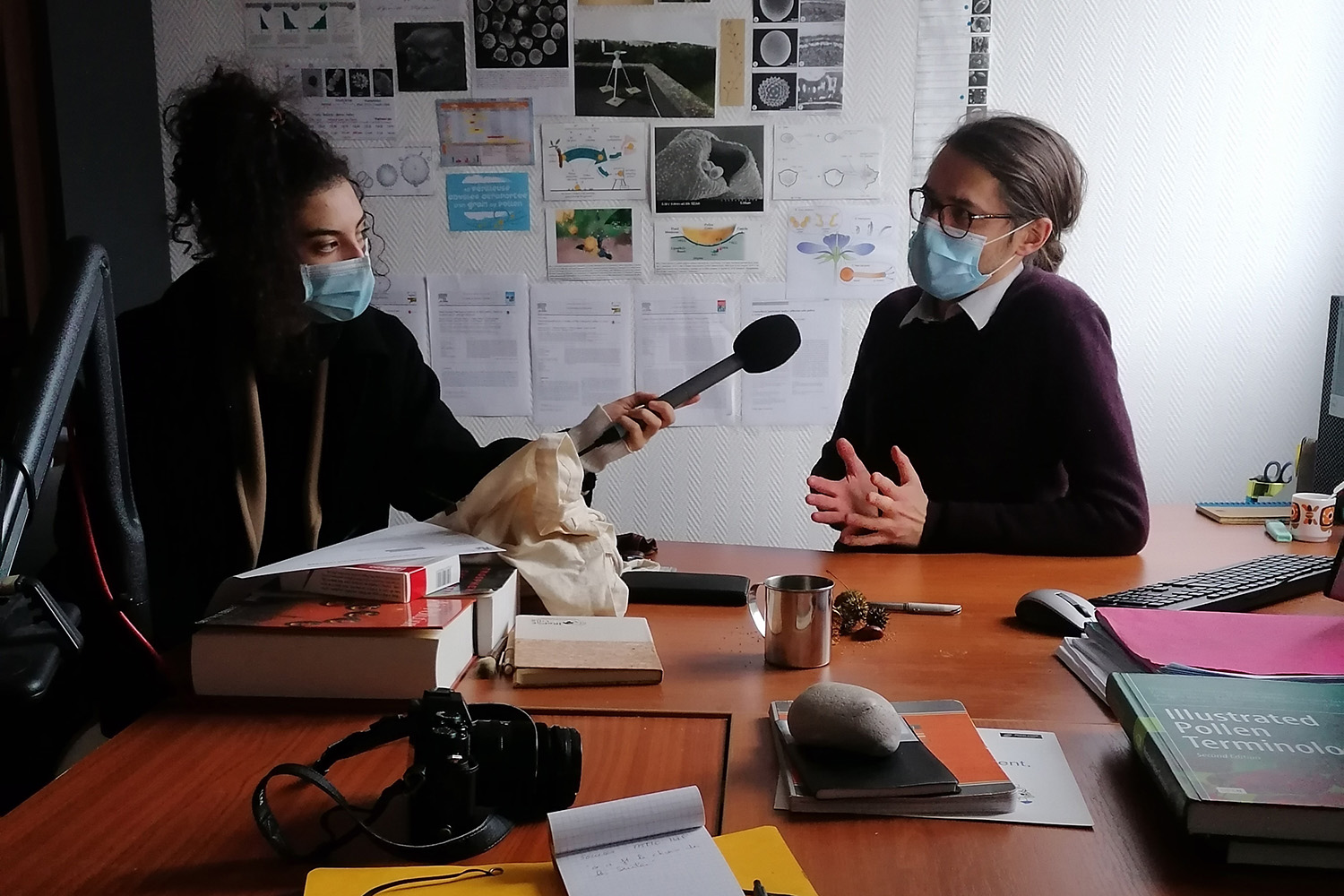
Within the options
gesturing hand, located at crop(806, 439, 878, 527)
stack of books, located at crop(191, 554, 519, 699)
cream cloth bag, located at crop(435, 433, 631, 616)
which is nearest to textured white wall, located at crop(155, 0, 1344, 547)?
gesturing hand, located at crop(806, 439, 878, 527)

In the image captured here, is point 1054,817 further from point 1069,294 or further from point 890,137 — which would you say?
point 890,137

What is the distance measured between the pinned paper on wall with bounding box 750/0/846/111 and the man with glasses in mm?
692

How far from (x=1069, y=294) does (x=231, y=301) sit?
1.30 m

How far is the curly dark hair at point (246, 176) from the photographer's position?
1.47m

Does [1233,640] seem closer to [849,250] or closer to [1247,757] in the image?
[1247,757]

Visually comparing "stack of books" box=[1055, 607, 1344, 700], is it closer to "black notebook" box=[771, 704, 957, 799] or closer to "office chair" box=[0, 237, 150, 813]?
"black notebook" box=[771, 704, 957, 799]

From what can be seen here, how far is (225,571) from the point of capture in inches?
57.6

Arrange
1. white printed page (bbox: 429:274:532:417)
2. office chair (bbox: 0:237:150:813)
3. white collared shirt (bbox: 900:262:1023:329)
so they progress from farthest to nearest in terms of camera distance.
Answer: white printed page (bbox: 429:274:532:417) → white collared shirt (bbox: 900:262:1023:329) → office chair (bbox: 0:237:150:813)

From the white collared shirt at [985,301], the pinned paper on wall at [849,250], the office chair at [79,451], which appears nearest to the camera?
the office chair at [79,451]

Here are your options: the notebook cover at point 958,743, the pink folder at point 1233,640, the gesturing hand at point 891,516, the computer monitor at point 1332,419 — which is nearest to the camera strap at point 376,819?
the notebook cover at point 958,743

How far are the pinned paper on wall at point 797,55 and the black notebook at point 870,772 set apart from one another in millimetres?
2020

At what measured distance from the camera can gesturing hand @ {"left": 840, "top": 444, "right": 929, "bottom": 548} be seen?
1.39 meters

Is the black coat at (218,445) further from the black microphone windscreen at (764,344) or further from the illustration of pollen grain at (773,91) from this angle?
the illustration of pollen grain at (773,91)

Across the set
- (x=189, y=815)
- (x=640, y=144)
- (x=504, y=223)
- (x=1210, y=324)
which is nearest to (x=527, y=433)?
(x=504, y=223)
